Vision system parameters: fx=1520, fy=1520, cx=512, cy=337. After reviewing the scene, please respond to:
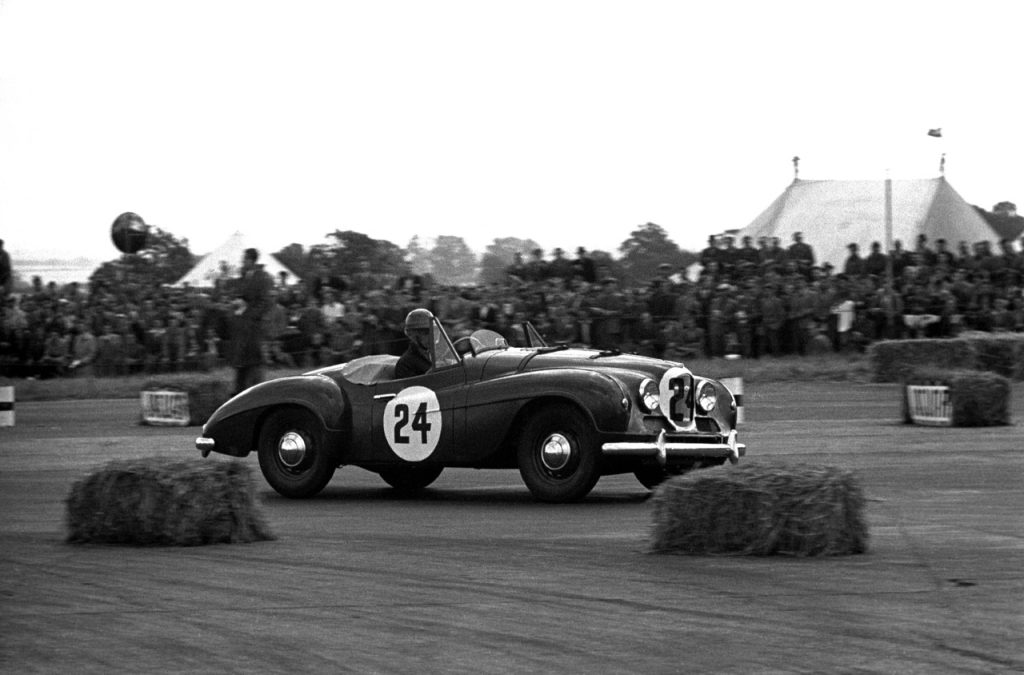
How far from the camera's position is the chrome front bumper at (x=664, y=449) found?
32.2 ft

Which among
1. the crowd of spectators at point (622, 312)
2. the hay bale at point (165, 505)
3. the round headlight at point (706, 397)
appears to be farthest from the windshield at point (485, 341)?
A: the crowd of spectators at point (622, 312)

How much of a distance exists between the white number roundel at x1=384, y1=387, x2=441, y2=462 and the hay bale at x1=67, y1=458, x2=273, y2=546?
252cm

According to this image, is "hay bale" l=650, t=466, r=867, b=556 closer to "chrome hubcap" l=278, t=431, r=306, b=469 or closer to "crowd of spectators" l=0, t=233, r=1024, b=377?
"chrome hubcap" l=278, t=431, r=306, b=469

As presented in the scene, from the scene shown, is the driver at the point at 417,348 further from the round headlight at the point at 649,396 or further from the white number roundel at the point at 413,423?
the round headlight at the point at 649,396

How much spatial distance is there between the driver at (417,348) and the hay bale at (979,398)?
7.70m

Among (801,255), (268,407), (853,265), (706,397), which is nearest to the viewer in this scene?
(706,397)

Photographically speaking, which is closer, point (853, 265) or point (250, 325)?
point (250, 325)

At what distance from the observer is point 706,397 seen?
10641 mm

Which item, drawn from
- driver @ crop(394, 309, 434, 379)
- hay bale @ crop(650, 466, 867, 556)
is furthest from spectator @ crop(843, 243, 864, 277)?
hay bale @ crop(650, 466, 867, 556)

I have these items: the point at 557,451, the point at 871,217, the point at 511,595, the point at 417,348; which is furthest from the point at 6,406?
the point at 511,595

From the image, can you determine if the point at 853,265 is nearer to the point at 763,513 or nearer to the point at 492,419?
the point at 492,419

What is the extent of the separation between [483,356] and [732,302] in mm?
12750

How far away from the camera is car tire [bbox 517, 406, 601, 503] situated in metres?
10.1

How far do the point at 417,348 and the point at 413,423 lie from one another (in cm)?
61
